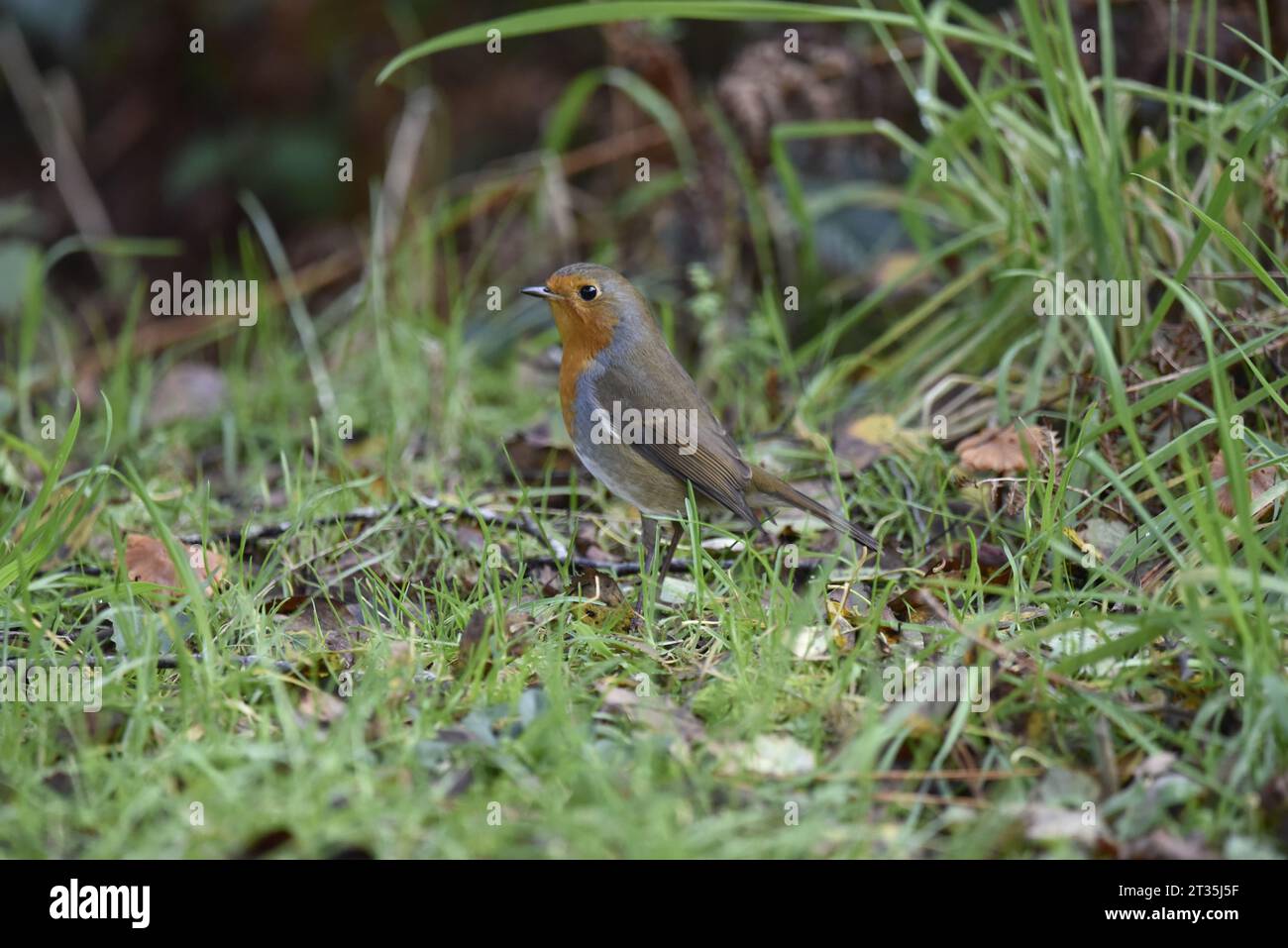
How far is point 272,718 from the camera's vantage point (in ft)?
8.78

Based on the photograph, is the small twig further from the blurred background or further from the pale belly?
the blurred background

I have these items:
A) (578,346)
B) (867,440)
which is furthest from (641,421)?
(867,440)

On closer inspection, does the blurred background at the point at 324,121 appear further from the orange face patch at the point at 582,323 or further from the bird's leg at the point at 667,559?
the bird's leg at the point at 667,559

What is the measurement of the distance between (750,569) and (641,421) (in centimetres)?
67

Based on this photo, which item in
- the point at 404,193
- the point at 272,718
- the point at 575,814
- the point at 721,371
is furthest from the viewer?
the point at 404,193

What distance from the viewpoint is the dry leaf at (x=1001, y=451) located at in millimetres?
3467

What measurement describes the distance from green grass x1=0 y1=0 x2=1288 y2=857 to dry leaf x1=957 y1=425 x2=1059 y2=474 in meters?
0.07

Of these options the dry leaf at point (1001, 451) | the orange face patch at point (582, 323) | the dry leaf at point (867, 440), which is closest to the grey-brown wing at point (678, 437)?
the orange face patch at point (582, 323)

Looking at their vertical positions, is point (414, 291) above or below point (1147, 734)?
above

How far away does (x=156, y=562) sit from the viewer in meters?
3.50

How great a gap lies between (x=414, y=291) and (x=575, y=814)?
3871 millimetres

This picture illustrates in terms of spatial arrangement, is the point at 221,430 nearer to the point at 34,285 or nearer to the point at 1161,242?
the point at 34,285

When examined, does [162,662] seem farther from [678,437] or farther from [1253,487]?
[1253,487]

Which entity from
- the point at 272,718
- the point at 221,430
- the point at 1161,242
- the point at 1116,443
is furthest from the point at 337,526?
the point at 1161,242
